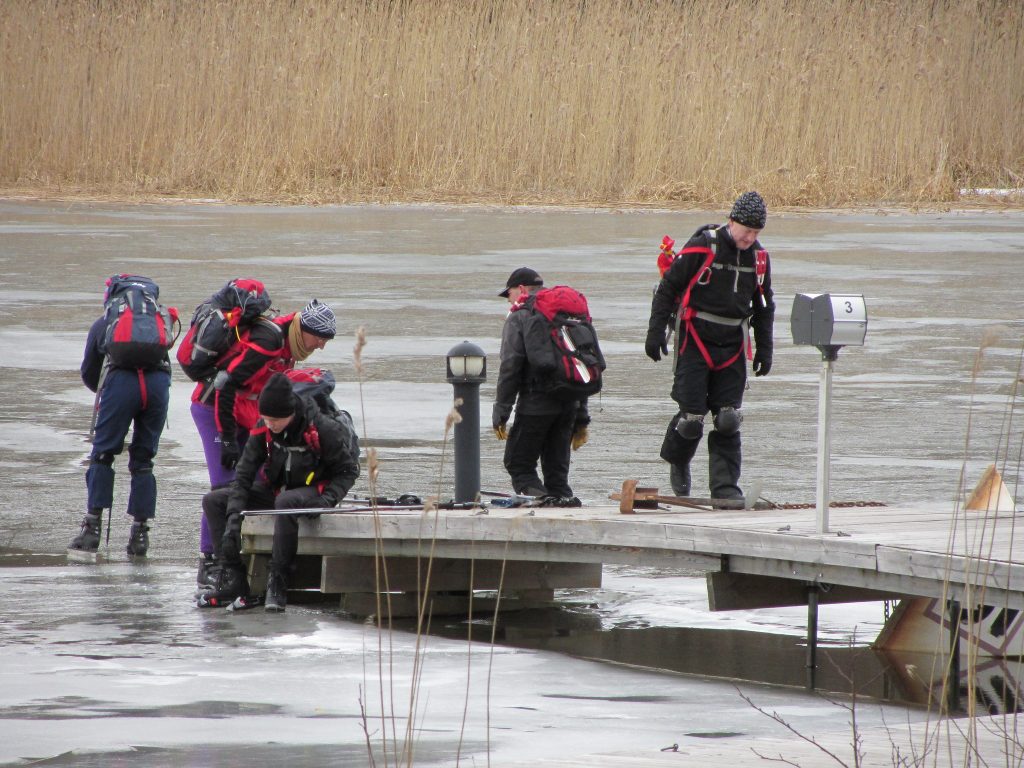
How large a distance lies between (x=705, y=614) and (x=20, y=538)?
342cm

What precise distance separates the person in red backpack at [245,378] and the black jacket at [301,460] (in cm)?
30

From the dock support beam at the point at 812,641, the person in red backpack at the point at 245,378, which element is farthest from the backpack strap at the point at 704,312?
the dock support beam at the point at 812,641

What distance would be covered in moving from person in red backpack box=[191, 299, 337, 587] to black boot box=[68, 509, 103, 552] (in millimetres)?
759

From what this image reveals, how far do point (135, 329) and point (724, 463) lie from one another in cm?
297

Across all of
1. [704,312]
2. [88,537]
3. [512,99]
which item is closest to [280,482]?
[88,537]

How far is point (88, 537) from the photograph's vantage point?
886 centimetres

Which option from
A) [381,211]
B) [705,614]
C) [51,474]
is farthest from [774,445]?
[381,211]

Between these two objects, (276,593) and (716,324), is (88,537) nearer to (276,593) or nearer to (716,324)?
(276,593)

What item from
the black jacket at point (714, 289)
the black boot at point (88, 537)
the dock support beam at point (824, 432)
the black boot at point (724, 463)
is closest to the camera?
the dock support beam at point (824, 432)

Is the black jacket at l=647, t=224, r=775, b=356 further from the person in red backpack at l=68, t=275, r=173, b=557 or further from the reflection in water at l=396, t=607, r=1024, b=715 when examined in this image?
the person in red backpack at l=68, t=275, r=173, b=557

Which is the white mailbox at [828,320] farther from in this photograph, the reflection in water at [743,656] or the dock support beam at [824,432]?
the reflection in water at [743,656]

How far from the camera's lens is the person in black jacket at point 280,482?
787cm

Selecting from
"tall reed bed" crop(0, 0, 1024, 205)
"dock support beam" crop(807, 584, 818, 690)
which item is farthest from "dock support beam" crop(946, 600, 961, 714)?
"tall reed bed" crop(0, 0, 1024, 205)

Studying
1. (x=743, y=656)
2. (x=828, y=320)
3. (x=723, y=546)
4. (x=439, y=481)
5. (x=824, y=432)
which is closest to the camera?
(x=439, y=481)
